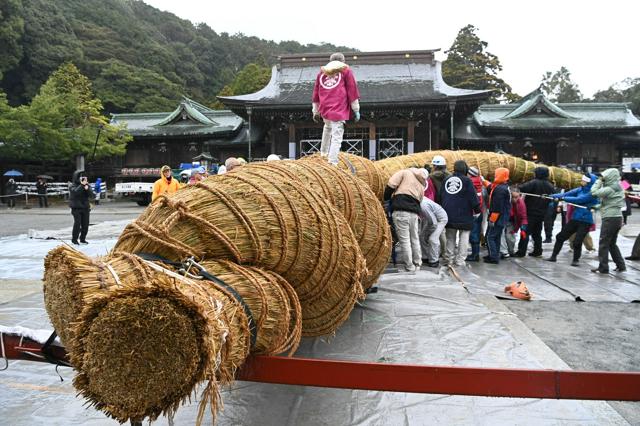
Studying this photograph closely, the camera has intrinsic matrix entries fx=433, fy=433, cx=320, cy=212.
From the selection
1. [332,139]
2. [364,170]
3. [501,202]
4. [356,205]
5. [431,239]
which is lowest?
[431,239]

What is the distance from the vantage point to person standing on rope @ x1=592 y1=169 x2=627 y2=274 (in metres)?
6.79

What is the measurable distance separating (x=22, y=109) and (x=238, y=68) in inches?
1758

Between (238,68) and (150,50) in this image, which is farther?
(238,68)

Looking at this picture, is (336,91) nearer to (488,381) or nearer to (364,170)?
(364,170)

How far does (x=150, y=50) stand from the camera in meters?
53.5

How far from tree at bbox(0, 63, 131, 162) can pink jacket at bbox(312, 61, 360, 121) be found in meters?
22.1

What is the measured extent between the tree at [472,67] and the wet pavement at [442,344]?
35.6 metres

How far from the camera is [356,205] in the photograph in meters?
3.70

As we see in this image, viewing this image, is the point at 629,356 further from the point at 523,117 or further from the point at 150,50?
the point at 150,50

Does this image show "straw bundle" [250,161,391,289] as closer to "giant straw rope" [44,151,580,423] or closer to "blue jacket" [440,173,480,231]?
"giant straw rope" [44,151,580,423]

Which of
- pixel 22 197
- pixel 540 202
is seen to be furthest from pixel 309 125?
pixel 22 197

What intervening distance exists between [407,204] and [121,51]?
5386 cm

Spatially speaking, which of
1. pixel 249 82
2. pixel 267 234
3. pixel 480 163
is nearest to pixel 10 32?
pixel 249 82

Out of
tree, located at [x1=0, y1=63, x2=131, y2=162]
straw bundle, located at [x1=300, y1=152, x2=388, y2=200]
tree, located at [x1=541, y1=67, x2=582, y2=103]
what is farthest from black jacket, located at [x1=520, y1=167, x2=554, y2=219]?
tree, located at [x1=541, y1=67, x2=582, y2=103]
